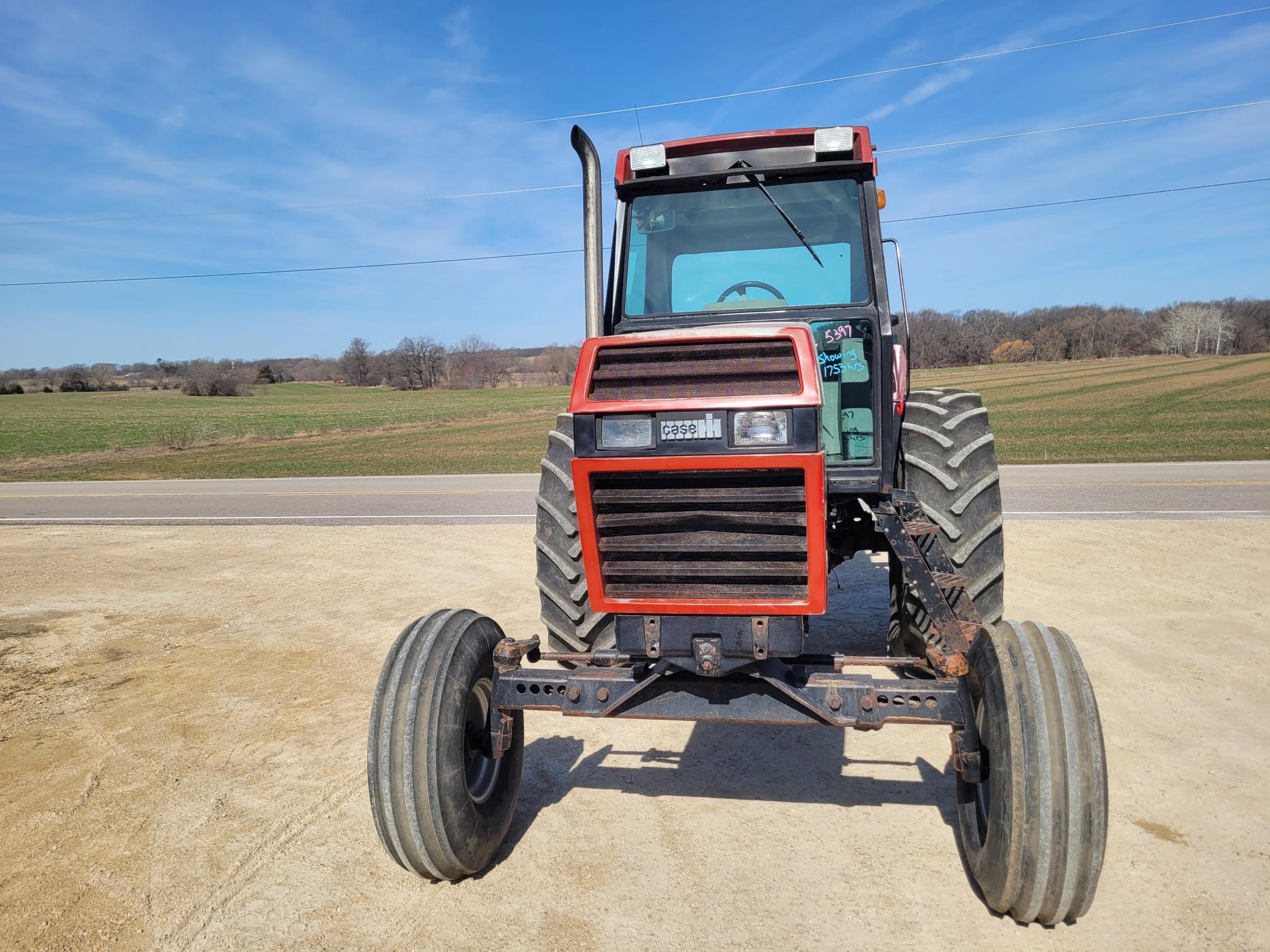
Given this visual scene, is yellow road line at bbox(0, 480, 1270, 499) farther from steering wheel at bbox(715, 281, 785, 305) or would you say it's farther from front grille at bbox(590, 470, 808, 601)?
front grille at bbox(590, 470, 808, 601)

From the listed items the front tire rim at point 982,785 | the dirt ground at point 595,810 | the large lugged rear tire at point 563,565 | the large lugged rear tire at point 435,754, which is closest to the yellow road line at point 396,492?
the dirt ground at point 595,810

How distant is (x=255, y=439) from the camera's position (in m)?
31.0

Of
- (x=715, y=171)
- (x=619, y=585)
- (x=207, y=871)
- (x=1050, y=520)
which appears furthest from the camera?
(x=1050, y=520)

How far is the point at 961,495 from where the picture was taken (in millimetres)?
Result: 4395

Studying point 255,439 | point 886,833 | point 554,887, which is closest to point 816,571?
point 886,833

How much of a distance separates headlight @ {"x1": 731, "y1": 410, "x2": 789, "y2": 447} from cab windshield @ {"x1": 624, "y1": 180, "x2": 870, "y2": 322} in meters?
1.55

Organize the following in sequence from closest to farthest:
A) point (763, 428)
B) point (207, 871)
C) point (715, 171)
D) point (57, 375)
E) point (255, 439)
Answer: point (763, 428)
point (207, 871)
point (715, 171)
point (255, 439)
point (57, 375)

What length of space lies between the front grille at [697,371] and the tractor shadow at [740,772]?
1.78 meters

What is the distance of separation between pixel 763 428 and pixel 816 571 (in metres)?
A: 0.54

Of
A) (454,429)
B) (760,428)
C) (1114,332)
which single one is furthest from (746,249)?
(1114,332)

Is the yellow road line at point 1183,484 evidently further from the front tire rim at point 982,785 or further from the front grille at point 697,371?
the front grille at point 697,371

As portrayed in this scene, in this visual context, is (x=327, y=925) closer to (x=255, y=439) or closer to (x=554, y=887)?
(x=554, y=887)

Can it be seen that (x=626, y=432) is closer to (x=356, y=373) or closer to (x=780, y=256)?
(x=780, y=256)

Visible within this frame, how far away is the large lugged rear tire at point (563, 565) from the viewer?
4.44 metres
